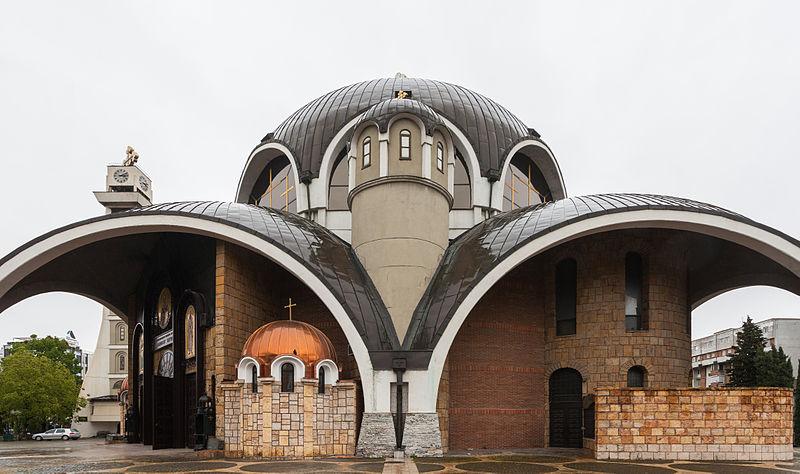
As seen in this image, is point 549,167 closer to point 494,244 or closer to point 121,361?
point 494,244

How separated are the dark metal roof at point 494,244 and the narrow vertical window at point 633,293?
1792 millimetres

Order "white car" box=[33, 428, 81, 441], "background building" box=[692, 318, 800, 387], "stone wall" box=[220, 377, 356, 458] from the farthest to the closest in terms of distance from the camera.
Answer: "background building" box=[692, 318, 800, 387] → "white car" box=[33, 428, 81, 441] → "stone wall" box=[220, 377, 356, 458]

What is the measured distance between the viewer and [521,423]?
1778 centimetres

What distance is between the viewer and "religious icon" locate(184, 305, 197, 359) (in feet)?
57.7

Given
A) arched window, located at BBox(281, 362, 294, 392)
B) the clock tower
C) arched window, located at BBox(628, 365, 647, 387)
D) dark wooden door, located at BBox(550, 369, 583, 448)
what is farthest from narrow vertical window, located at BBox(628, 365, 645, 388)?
the clock tower

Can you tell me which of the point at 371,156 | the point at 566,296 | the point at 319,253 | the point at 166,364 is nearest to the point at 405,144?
the point at 371,156

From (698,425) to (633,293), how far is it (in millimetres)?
4599

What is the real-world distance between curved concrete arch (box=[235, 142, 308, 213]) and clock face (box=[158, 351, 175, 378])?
6.60 metres

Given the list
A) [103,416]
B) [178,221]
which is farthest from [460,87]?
[103,416]

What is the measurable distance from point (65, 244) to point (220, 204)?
3836 mm

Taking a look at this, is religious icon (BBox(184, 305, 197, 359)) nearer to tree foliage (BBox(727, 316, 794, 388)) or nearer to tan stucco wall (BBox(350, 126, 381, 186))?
tan stucco wall (BBox(350, 126, 381, 186))

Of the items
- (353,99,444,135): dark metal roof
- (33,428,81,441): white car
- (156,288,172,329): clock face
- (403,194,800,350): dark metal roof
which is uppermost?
(353,99,444,135): dark metal roof

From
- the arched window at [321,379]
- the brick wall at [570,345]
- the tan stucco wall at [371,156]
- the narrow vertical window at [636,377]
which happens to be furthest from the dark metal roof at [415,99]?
the arched window at [321,379]

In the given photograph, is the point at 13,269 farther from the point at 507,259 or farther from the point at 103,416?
the point at 103,416
